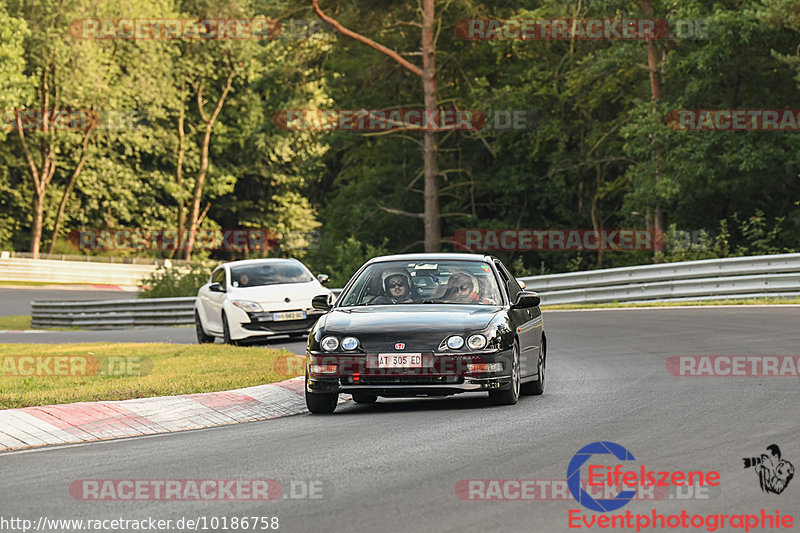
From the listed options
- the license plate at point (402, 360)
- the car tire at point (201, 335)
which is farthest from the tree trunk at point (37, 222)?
the license plate at point (402, 360)

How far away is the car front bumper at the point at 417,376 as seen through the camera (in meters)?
11.6

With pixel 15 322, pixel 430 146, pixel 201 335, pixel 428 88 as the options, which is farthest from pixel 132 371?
pixel 430 146

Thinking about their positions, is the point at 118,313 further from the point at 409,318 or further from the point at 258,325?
the point at 409,318

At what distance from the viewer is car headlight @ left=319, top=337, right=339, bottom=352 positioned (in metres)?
11.8

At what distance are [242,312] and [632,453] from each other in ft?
47.5

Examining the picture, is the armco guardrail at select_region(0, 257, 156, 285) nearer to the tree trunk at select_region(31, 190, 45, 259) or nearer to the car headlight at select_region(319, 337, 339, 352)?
the tree trunk at select_region(31, 190, 45, 259)

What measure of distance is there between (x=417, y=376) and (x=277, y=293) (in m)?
11.3

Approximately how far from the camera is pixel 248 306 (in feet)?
73.8

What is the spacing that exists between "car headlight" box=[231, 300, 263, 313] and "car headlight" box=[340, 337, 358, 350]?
10.9m

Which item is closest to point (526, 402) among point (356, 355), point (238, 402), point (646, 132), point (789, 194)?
point (356, 355)

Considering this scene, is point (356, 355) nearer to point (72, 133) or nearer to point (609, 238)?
point (609, 238)

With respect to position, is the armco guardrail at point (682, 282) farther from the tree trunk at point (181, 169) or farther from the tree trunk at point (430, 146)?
the tree trunk at point (181, 169)

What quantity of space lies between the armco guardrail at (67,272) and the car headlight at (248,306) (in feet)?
126

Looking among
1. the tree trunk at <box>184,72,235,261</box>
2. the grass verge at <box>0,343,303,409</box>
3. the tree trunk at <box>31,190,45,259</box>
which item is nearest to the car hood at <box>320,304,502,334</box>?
the grass verge at <box>0,343,303,409</box>
